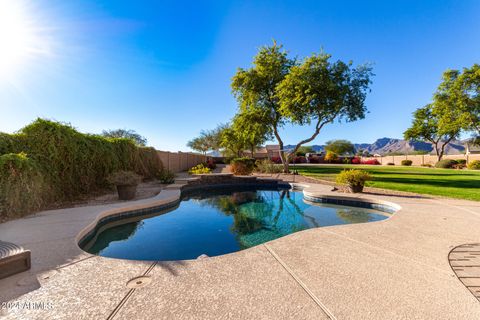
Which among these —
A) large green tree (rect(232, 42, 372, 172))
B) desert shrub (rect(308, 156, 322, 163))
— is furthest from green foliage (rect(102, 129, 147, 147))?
desert shrub (rect(308, 156, 322, 163))

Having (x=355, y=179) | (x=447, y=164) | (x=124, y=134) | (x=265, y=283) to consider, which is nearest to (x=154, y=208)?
(x=265, y=283)

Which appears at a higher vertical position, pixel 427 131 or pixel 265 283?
pixel 427 131

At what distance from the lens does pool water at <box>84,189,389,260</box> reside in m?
4.22

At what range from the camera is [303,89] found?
14.7 metres

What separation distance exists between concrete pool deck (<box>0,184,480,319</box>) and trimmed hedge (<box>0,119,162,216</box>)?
2.95 metres

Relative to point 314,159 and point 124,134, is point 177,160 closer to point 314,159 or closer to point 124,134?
point 124,134

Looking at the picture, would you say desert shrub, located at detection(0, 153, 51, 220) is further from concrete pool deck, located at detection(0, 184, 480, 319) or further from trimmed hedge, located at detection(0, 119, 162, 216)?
concrete pool deck, located at detection(0, 184, 480, 319)

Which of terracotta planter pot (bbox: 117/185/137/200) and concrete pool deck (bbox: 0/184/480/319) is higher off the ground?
terracotta planter pot (bbox: 117/185/137/200)

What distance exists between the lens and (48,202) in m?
6.15

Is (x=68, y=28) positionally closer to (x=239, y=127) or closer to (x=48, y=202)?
(x=48, y=202)

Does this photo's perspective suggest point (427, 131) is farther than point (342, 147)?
No

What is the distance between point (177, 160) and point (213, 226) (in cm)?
1449

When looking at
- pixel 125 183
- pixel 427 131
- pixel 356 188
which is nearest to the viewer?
pixel 125 183

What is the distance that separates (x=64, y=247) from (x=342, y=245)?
4370 millimetres
